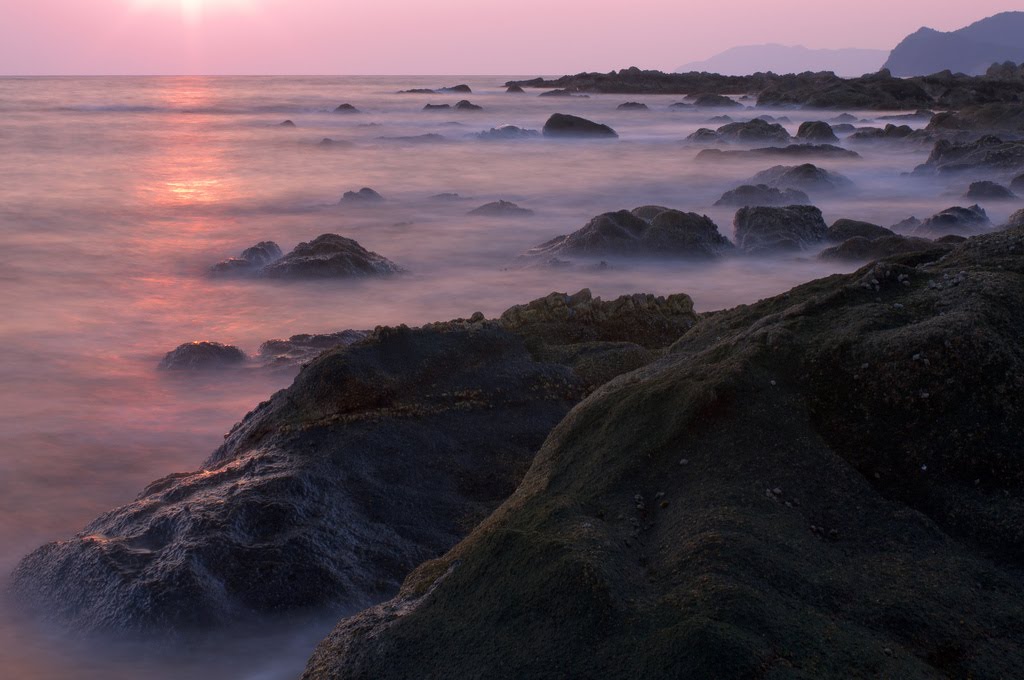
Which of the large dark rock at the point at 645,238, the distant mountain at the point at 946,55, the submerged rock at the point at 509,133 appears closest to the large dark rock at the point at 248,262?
the large dark rock at the point at 645,238

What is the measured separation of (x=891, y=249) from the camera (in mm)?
10664

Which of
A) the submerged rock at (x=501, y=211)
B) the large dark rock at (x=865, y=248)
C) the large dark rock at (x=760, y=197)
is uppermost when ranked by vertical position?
the submerged rock at (x=501, y=211)

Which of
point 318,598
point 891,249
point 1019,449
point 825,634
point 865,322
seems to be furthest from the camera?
point 891,249

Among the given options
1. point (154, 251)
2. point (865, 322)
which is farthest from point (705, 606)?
point (154, 251)

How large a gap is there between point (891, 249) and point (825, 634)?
9606mm

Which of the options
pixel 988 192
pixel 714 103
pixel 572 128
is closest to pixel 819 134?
pixel 572 128

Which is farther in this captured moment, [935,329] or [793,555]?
[935,329]

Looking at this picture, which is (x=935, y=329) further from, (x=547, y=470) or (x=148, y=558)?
(x=148, y=558)

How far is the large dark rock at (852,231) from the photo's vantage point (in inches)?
465

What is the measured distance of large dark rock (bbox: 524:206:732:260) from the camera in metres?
11.1

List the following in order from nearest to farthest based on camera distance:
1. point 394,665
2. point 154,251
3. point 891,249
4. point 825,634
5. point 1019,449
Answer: point 825,634, point 394,665, point 1019,449, point 891,249, point 154,251

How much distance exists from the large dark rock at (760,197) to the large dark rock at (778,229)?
2.96m

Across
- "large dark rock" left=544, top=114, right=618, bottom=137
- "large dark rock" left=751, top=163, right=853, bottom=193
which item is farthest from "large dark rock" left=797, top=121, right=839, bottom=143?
"large dark rock" left=751, top=163, right=853, bottom=193

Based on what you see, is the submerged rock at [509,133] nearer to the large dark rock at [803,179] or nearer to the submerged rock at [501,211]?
the large dark rock at [803,179]
